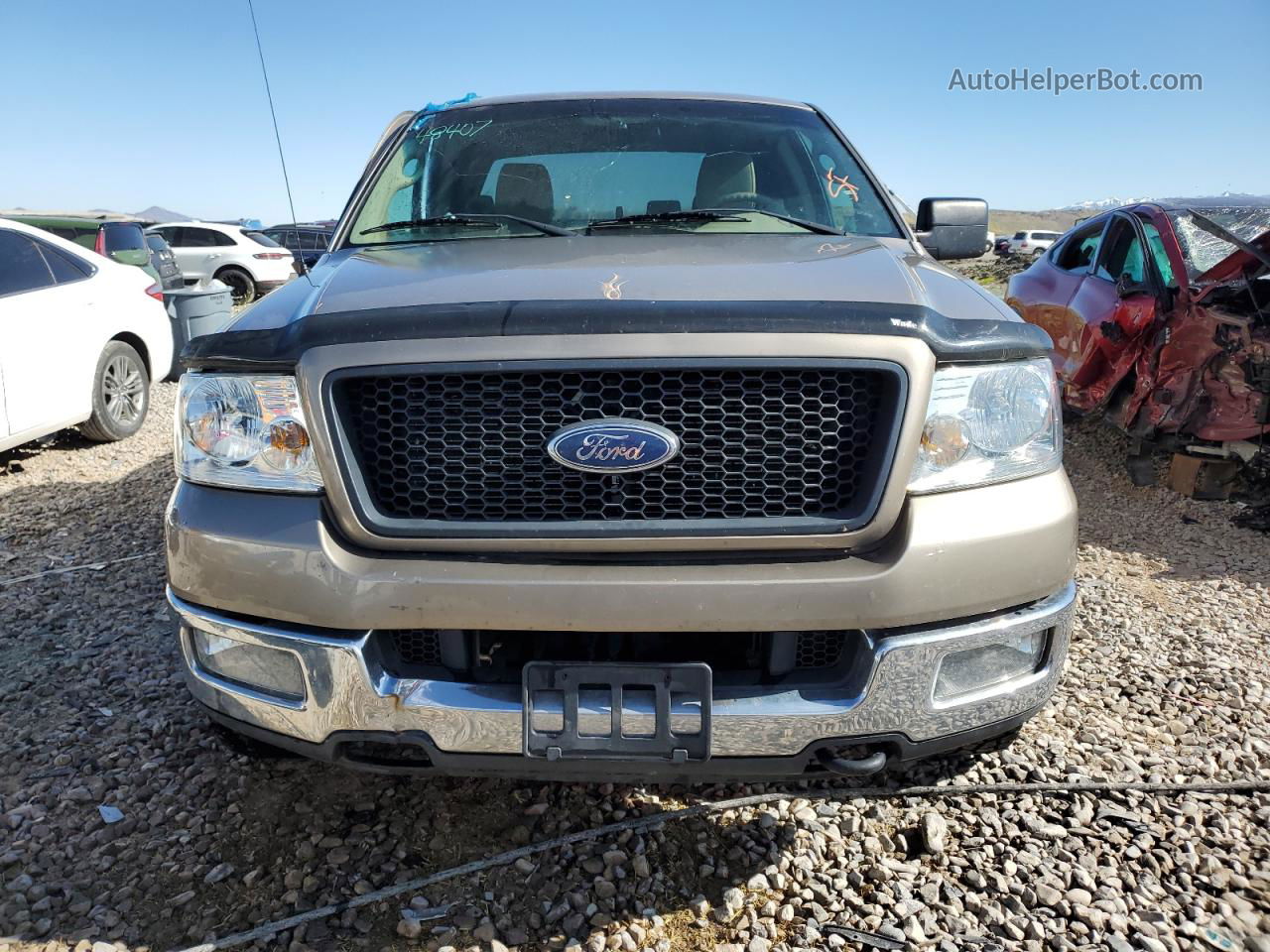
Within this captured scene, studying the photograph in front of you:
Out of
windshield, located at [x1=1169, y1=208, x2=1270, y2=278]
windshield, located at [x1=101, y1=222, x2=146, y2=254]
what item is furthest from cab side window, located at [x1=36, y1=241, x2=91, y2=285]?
windshield, located at [x1=1169, y1=208, x2=1270, y2=278]

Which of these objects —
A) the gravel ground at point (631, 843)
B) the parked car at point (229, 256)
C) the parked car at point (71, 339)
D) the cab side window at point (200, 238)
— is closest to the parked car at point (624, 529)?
the gravel ground at point (631, 843)

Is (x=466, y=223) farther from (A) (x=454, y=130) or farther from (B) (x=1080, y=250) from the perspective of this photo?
(B) (x=1080, y=250)

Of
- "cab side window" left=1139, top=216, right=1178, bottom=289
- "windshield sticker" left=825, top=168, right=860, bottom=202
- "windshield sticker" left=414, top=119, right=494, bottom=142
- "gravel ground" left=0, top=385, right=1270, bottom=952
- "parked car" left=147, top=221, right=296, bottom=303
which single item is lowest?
"parked car" left=147, top=221, right=296, bottom=303

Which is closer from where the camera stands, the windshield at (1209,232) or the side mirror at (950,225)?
the side mirror at (950,225)

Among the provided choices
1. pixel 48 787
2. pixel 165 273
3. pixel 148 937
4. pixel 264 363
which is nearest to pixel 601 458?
pixel 264 363

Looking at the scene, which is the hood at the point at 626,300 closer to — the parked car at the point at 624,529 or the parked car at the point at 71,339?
the parked car at the point at 624,529

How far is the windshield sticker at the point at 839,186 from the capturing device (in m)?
3.03

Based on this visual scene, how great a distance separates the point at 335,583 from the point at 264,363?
47 cm

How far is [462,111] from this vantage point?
11.2ft

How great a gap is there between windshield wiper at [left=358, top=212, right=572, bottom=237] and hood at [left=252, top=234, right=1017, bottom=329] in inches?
3.7

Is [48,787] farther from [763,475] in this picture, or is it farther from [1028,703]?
[1028,703]

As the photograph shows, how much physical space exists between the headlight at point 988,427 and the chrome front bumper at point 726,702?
299mm

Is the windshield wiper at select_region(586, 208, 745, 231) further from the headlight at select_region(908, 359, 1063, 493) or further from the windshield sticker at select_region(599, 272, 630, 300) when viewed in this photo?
the headlight at select_region(908, 359, 1063, 493)

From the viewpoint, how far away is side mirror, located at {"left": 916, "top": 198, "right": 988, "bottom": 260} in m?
3.18
